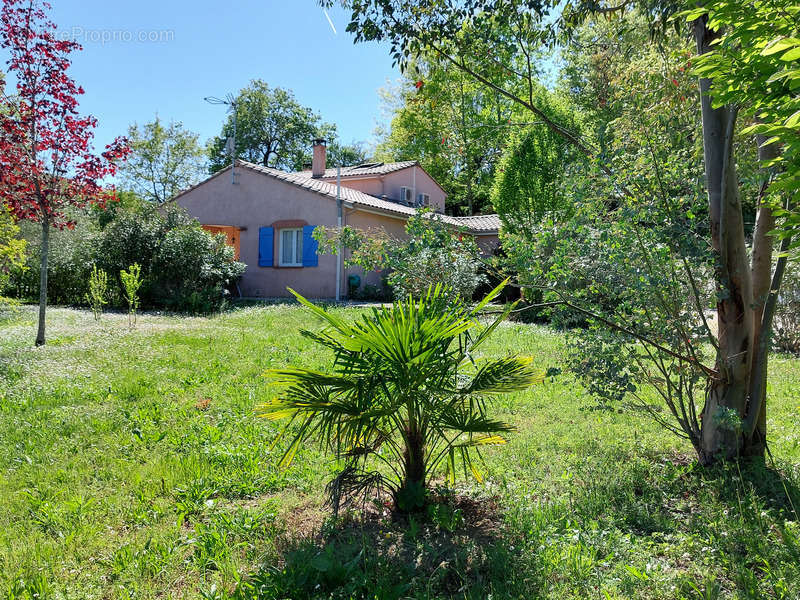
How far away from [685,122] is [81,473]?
6054mm

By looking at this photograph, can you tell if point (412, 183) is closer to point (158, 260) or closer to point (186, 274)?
point (186, 274)

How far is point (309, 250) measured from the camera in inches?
681

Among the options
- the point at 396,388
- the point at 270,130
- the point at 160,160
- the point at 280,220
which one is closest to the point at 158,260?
the point at 280,220

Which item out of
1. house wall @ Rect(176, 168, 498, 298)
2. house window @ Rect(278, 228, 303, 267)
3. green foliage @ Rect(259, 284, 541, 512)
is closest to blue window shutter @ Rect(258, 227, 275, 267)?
house wall @ Rect(176, 168, 498, 298)

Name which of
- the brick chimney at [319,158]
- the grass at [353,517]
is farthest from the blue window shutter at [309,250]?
the grass at [353,517]

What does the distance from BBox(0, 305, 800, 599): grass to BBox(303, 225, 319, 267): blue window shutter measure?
37.8 feet

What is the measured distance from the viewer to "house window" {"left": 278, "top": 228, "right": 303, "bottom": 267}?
17828 mm

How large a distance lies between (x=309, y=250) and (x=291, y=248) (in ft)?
3.58

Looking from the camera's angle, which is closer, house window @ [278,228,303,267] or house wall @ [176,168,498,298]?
house wall @ [176,168,498,298]

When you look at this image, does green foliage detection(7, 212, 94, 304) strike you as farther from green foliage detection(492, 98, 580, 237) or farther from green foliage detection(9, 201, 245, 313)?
green foliage detection(492, 98, 580, 237)

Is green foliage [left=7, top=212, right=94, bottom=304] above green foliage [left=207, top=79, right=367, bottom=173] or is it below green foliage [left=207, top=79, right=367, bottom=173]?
below

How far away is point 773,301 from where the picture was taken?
3.80 m

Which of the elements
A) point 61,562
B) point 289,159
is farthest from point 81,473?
point 289,159

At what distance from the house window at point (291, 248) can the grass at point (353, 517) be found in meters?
12.2
